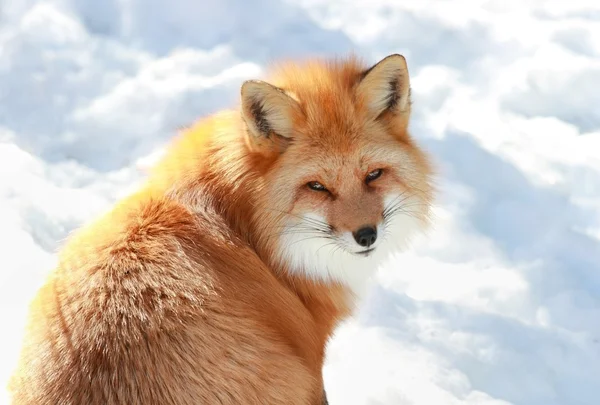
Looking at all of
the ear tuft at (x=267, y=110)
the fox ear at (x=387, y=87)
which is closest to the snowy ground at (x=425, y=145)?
the fox ear at (x=387, y=87)

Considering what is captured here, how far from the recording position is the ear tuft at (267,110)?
97.0 inches

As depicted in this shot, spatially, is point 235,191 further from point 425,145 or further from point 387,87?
point 425,145

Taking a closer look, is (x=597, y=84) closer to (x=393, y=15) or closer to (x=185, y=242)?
(x=393, y=15)

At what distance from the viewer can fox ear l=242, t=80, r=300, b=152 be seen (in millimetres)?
2471

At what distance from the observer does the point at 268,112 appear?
2.54 meters

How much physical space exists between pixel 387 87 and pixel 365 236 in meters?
0.62

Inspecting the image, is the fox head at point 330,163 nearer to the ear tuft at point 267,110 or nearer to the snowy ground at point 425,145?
the ear tuft at point 267,110

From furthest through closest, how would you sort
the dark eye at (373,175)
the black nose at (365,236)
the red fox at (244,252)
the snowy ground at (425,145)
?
the snowy ground at (425,145)
the dark eye at (373,175)
the black nose at (365,236)
the red fox at (244,252)

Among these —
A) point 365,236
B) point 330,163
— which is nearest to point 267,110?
point 330,163

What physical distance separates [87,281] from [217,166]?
2.23 ft

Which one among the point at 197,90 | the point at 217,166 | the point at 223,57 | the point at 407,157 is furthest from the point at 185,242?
the point at 223,57

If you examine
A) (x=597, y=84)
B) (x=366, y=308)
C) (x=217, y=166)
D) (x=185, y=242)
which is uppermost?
(x=217, y=166)

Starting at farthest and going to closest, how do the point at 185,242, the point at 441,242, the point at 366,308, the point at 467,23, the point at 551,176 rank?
the point at 467,23
the point at 551,176
the point at 441,242
the point at 366,308
the point at 185,242

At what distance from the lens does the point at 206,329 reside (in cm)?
224
